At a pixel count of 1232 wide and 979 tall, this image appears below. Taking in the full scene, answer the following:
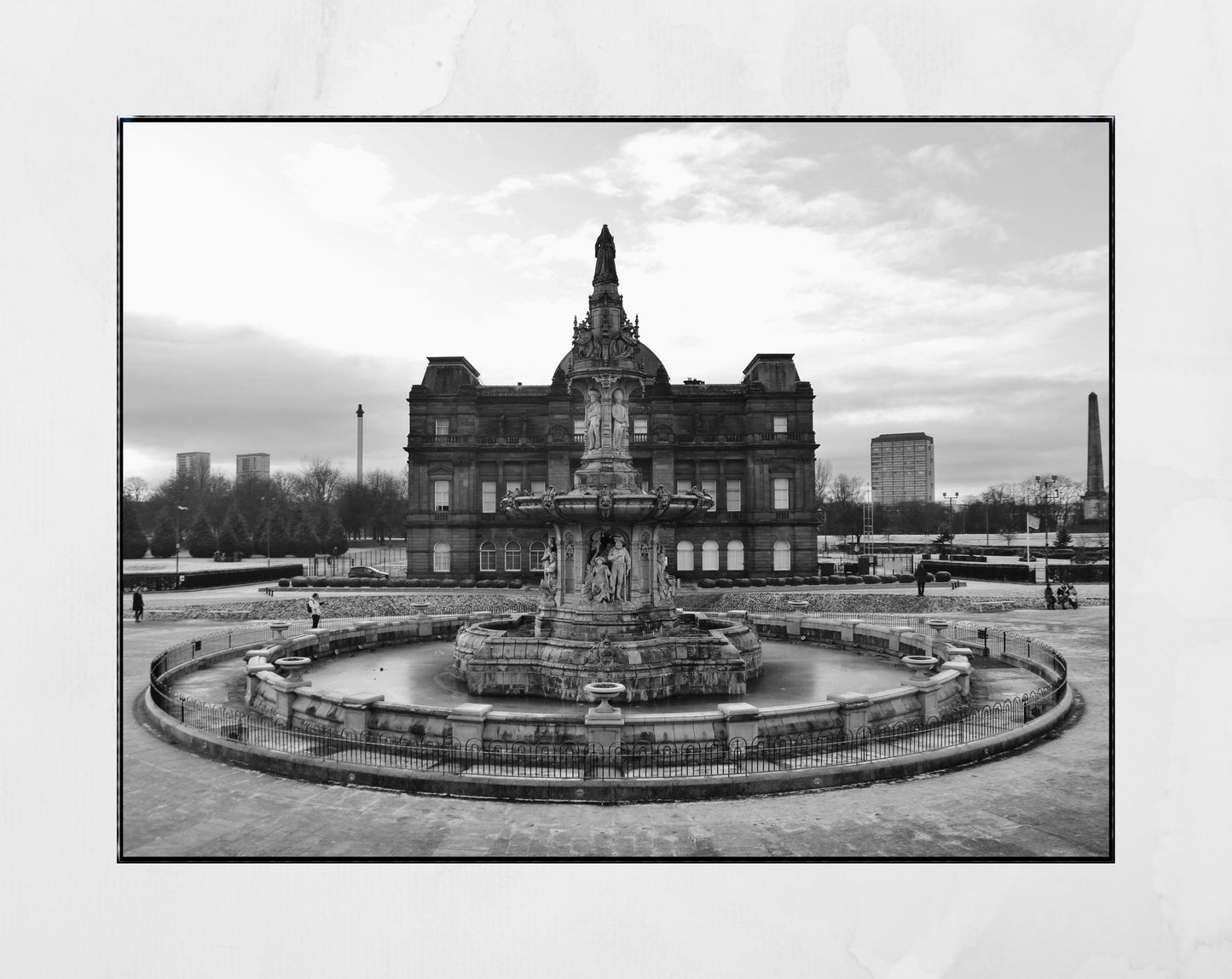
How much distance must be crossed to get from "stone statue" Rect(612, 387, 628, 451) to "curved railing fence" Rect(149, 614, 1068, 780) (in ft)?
23.0

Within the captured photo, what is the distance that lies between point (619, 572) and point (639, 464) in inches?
1213

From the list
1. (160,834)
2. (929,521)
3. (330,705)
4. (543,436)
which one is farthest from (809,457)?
(160,834)

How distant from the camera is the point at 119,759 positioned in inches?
353

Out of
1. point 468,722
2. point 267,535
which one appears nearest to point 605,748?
point 468,722

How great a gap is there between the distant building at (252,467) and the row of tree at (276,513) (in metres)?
0.57

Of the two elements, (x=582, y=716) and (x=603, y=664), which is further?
(x=603, y=664)

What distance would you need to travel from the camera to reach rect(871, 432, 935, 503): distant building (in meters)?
41.9

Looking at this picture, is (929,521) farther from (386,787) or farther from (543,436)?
(386,787)

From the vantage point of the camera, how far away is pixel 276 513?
57.9 meters

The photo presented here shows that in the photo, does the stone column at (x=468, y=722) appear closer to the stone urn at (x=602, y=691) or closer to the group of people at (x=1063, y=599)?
the stone urn at (x=602, y=691)

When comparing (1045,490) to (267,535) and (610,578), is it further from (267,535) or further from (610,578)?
(267,535)

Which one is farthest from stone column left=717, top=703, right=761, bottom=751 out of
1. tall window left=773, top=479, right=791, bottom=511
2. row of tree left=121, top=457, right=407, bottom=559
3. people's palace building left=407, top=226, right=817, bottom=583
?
tall window left=773, top=479, right=791, bottom=511

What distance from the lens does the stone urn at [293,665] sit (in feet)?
53.8
